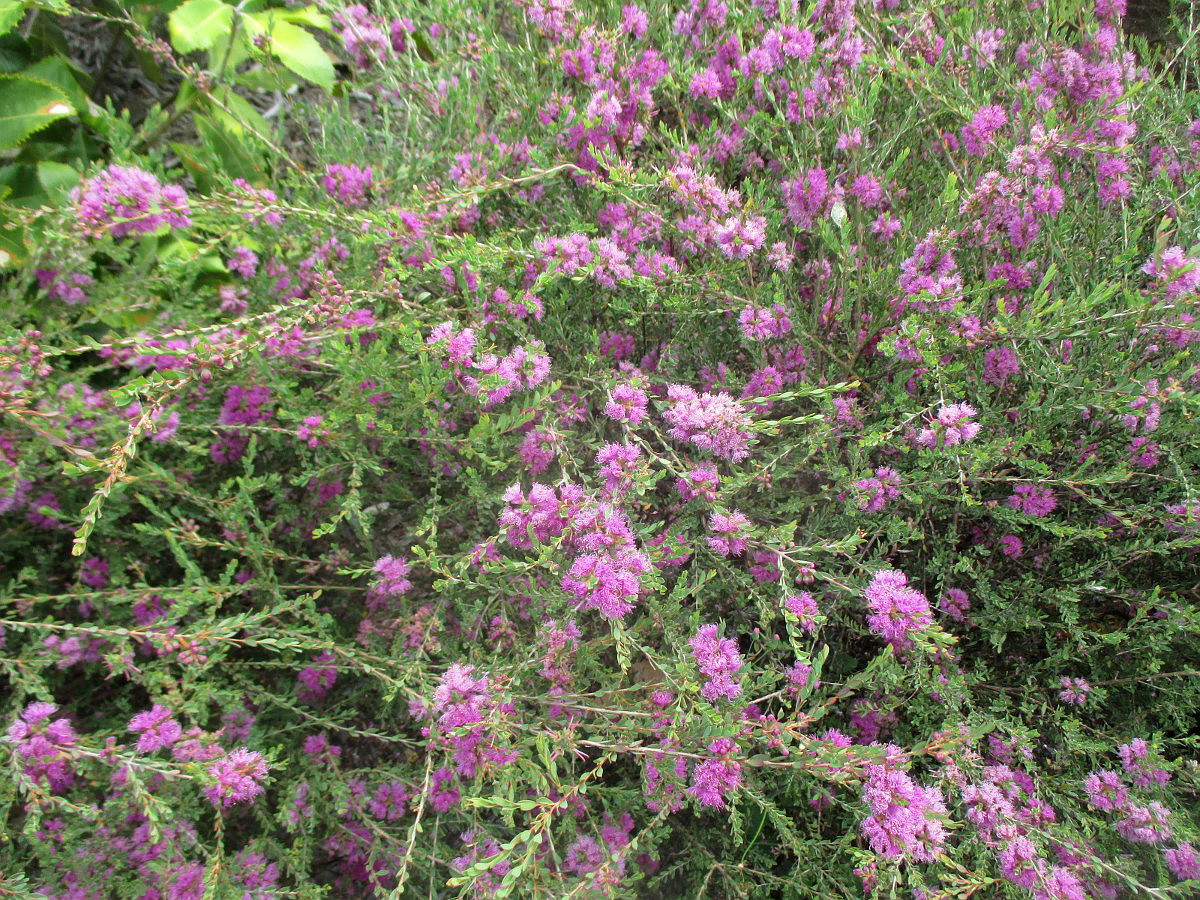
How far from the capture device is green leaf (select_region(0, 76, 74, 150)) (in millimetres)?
2816

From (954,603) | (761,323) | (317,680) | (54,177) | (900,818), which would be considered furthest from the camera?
(54,177)

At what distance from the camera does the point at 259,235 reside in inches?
100

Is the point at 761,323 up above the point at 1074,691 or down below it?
above

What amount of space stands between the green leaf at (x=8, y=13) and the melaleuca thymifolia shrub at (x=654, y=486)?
103cm

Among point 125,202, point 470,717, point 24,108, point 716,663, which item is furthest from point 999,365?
point 24,108

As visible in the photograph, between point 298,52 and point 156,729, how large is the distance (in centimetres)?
285

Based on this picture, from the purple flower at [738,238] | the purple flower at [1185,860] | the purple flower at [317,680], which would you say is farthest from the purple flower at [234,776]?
the purple flower at [1185,860]

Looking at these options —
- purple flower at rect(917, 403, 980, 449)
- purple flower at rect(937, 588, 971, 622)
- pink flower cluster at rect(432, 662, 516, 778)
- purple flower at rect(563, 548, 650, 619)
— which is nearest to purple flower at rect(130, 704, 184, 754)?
pink flower cluster at rect(432, 662, 516, 778)

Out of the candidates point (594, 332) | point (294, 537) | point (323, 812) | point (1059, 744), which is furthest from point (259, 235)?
point (1059, 744)

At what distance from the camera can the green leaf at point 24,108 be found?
9.24 feet

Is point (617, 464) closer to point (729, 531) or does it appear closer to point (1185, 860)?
point (729, 531)

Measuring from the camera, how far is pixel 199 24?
3.05 meters

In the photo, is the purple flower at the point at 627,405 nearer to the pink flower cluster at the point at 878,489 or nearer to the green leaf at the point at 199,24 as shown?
the pink flower cluster at the point at 878,489

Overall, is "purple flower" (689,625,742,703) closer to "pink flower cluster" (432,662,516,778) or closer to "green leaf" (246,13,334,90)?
"pink flower cluster" (432,662,516,778)
